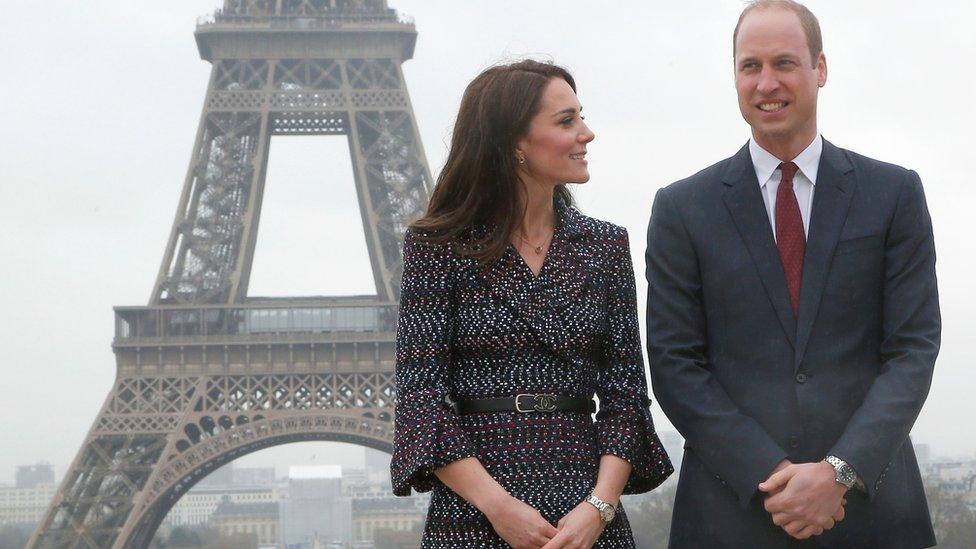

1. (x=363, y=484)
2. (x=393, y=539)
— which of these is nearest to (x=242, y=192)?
(x=393, y=539)

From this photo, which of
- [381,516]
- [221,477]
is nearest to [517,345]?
[381,516]

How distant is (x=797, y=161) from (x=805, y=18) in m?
0.35

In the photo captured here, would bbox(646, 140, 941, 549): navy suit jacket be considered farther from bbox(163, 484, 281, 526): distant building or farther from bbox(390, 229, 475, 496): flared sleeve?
bbox(163, 484, 281, 526): distant building

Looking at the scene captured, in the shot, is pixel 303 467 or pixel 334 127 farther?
pixel 303 467

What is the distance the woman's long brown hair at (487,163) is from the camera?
370 cm

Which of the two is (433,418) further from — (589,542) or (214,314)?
(214,314)

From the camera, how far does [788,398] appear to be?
353 cm

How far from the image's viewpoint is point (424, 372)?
3.60 metres

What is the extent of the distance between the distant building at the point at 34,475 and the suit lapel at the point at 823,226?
37.4 meters

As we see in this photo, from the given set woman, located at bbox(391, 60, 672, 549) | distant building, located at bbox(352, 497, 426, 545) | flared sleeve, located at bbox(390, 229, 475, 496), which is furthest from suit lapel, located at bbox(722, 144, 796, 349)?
distant building, located at bbox(352, 497, 426, 545)

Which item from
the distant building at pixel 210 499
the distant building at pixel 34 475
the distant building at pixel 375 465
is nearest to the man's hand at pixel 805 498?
the distant building at pixel 34 475

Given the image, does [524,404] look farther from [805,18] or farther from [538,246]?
[805,18]

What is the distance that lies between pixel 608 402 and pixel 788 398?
441 millimetres

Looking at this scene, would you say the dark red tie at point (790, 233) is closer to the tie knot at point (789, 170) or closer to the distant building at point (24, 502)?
the tie knot at point (789, 170)
